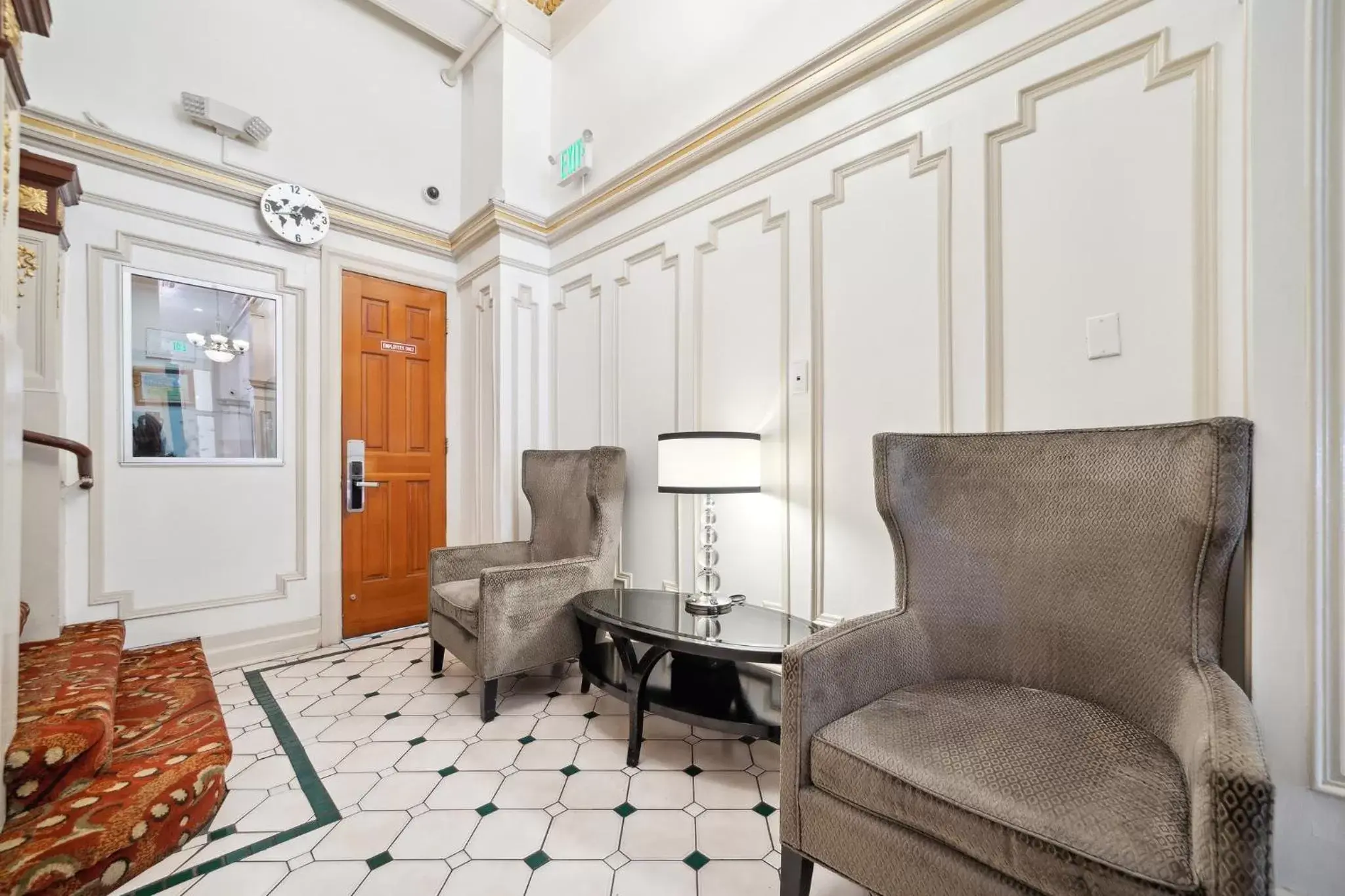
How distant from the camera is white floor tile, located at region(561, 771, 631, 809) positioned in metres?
1.71

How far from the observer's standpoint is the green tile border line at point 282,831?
1.42 meters

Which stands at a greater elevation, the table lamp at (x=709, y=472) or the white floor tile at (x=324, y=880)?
the table lamp at (x=709, y=472)

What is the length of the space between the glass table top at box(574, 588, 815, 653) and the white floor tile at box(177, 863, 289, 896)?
108 centimetres

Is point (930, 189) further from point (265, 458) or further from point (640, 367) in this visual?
point (265, 458)

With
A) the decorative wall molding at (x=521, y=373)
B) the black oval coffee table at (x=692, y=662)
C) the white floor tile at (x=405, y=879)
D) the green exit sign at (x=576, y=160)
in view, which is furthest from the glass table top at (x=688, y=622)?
the green exit sign at (x=576, y=160)

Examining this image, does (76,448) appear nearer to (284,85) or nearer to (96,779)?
(96,779)

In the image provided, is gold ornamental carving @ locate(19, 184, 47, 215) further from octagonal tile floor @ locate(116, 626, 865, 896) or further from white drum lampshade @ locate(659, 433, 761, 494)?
white drum lampshade @ locate(659, 433, 761, 494)

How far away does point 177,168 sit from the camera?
281cm

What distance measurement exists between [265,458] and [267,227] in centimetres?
126

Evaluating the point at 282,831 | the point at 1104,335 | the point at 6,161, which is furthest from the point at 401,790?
the point at 1104,335

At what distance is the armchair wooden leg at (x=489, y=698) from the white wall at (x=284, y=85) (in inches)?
115

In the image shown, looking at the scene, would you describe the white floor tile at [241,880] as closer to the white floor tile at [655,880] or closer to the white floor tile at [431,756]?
the white floor tile at [431,756]

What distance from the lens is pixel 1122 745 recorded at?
1068 mm

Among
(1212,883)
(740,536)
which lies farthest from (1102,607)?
(740,536)
